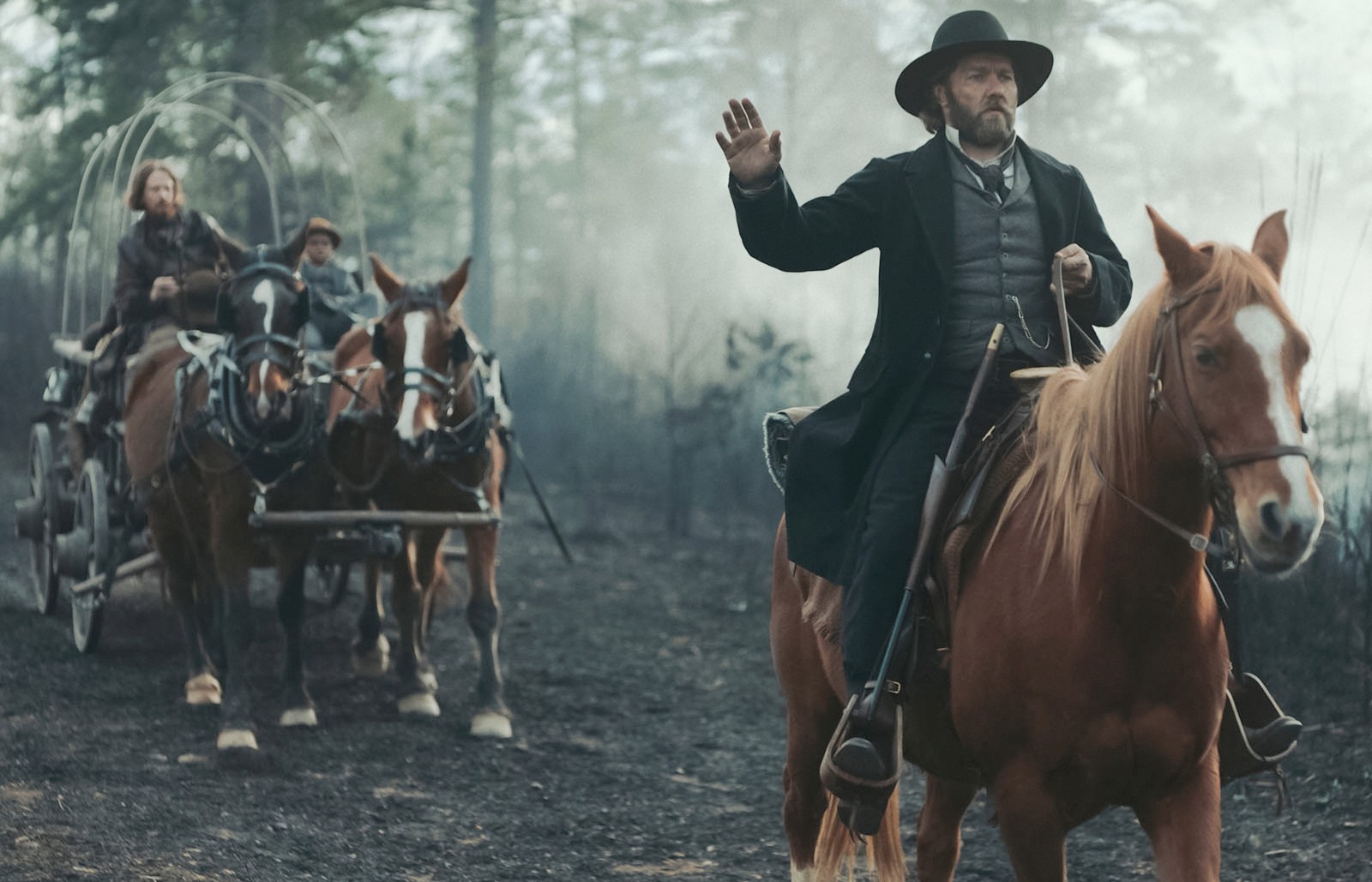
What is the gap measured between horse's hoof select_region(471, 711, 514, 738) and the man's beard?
4.99m

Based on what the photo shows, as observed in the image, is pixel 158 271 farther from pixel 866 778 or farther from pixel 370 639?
pixel 866 778

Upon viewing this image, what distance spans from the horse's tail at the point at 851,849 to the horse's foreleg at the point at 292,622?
4.26m

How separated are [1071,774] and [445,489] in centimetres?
559

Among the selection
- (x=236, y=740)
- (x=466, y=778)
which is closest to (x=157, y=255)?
(x=236, y=740)

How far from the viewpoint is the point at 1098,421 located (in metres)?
3.58

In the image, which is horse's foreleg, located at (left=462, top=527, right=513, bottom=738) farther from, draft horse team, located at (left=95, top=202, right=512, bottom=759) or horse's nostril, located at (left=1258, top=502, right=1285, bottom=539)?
horse's nostril, located at (left=1258, top=502, right=1285, bottom=539)

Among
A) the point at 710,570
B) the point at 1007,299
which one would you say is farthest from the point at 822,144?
the point at 1007,299

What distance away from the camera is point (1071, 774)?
140 inches

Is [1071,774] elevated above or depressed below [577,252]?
below

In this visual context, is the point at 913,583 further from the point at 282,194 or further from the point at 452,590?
the point at 282,194

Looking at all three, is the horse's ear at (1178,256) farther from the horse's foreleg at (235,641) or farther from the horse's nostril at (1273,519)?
the horse's foreleg at (235,641)

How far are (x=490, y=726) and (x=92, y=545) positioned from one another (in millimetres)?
3121

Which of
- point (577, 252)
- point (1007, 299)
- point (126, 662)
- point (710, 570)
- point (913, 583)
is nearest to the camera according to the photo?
point (913, 583)

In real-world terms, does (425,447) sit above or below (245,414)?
below
